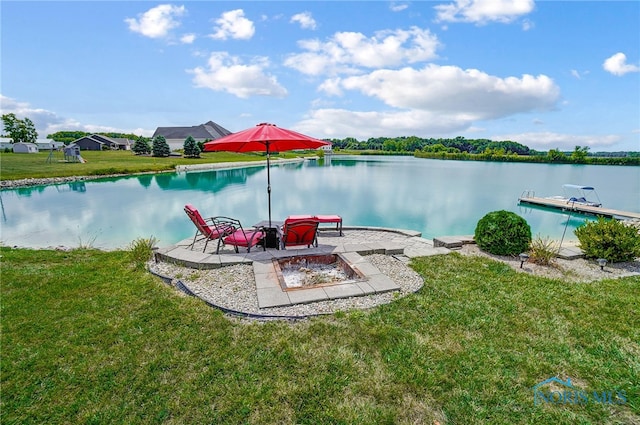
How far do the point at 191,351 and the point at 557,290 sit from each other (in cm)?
482

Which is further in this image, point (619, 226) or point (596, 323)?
point (619, 226)

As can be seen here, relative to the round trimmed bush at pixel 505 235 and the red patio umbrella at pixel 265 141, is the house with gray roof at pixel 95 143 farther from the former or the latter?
the round trimmed bush at pixel 505 235

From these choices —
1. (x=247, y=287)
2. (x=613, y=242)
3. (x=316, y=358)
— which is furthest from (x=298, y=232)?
(x=613, y=242)

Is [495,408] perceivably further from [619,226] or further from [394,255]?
[619,226]

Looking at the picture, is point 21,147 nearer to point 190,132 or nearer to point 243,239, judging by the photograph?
point 190,132

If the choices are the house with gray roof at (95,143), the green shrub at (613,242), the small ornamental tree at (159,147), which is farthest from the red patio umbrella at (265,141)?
the house with gray roof at (95,143)

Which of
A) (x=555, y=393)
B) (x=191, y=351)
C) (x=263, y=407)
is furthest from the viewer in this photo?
(x=191, y=351)

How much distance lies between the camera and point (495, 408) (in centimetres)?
224

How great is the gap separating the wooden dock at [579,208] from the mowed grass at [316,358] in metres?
14.1

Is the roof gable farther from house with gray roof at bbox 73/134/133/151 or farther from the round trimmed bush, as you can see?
the round trimmed bush

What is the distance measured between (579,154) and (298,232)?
→ 274 feet

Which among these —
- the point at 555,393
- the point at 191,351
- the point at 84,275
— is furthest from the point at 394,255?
the point at 84,275

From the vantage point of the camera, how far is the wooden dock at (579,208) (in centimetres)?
1397

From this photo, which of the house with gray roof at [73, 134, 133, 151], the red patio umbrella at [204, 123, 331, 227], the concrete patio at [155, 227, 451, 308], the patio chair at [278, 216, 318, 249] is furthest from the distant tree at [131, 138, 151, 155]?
the patio chair at [278, 216, 318, 249]
